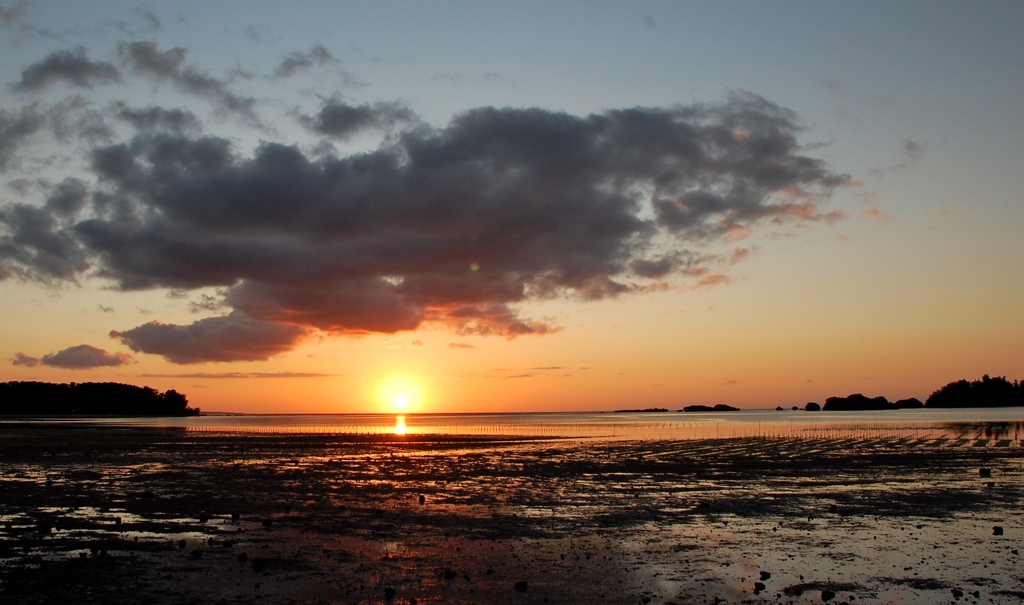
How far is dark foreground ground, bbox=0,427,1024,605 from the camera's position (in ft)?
45.9

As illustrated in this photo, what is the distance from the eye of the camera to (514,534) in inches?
776

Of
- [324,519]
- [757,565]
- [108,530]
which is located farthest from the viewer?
[324,519]

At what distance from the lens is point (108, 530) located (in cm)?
1988

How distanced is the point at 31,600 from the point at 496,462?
31862 millimetres

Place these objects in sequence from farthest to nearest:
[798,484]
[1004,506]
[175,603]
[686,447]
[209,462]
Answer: [686,447]
[209,462]
[798,484]
[1004,506]
[175,603]

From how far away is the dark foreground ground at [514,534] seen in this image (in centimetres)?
1400

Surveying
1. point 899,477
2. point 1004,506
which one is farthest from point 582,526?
point 899,477

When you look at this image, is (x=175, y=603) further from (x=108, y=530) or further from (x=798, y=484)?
(x=798, y=484)

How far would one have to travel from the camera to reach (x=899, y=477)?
32.9m

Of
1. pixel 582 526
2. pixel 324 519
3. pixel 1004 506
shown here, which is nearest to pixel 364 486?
pixel 324 519

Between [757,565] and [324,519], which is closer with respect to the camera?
[757,565]

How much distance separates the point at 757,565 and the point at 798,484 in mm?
16434

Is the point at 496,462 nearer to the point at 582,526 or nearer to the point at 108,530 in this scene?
the point at 582,526

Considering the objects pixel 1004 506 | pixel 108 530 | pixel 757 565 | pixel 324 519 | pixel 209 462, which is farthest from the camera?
pixel 209 462
